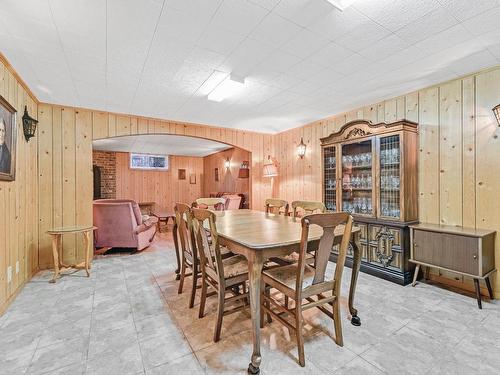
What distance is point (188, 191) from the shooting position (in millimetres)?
9031

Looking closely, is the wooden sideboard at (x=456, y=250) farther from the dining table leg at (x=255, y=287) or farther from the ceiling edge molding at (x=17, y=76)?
the ceiling edge molding at (x=17, y=76)

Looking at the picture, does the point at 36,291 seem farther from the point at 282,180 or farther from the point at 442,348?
the point at 282,180

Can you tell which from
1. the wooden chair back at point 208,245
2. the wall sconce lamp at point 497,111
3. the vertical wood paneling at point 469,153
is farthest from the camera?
the vertical wood paneling at point 469,153

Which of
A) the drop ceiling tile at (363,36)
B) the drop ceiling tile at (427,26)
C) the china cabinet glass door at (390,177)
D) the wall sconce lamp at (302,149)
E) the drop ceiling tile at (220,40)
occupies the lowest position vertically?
the china cabinet glass door at (390,177)

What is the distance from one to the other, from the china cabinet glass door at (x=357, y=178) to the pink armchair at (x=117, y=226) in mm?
3547

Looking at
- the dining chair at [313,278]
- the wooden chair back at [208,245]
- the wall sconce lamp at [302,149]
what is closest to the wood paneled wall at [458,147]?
the wall sconce lamp at [302,149]

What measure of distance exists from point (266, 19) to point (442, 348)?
8.85 feet

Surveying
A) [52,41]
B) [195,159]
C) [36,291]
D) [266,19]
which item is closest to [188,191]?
[195,159]

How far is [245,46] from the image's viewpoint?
2107 mm

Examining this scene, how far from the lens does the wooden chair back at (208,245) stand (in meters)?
1.82

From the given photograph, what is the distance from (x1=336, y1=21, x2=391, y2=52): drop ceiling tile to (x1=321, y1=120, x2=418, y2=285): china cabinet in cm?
126

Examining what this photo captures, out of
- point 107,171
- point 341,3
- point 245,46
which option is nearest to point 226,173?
point 107,171

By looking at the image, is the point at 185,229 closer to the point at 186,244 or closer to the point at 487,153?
the point at 186,244

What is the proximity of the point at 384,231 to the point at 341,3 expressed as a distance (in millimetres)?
2545
